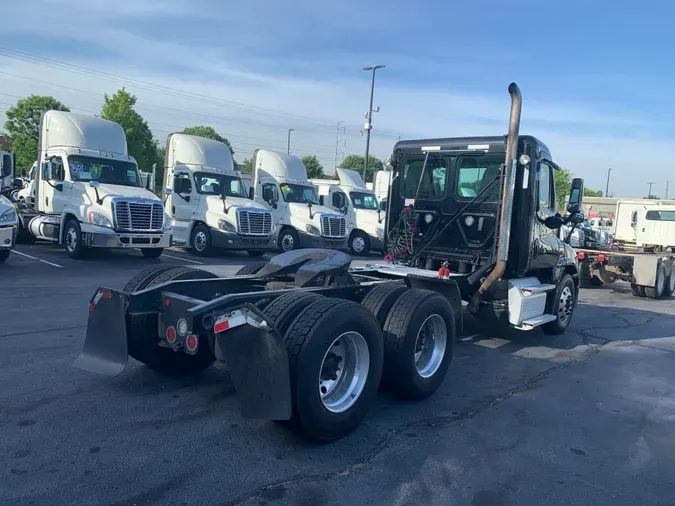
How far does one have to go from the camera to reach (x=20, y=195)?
1902 centimetres

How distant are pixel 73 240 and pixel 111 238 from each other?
4.11ft

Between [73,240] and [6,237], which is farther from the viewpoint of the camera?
[73,240]

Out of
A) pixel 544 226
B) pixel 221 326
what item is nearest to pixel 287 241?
pixel 544 226

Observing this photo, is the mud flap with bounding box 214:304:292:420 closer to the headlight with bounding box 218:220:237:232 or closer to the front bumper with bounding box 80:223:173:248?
the front bumper with bounding box 80:223:173:248

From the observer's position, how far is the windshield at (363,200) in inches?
874

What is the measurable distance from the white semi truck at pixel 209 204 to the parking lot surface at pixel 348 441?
10007mm

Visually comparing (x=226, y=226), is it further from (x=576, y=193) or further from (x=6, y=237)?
(x=576, y=193)

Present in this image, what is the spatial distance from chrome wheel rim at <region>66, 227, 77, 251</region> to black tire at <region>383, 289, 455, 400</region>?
11439 mm

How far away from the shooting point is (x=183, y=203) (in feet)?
58.0

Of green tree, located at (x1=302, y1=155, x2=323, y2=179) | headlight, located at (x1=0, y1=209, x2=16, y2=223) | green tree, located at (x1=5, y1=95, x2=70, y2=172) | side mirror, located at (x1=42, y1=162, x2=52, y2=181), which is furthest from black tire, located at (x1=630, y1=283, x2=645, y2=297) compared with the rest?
green tree, located at (x1=302, y1=155, x2=323, y2=179)

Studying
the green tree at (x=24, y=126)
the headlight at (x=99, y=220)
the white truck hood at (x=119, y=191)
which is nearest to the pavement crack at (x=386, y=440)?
the headlight at (x=99, y=220)

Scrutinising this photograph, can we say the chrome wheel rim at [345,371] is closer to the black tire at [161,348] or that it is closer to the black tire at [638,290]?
the black tire at [161,348]

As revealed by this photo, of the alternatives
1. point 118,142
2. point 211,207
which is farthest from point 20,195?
point 211,207

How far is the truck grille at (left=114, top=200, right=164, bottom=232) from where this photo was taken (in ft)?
46.3
